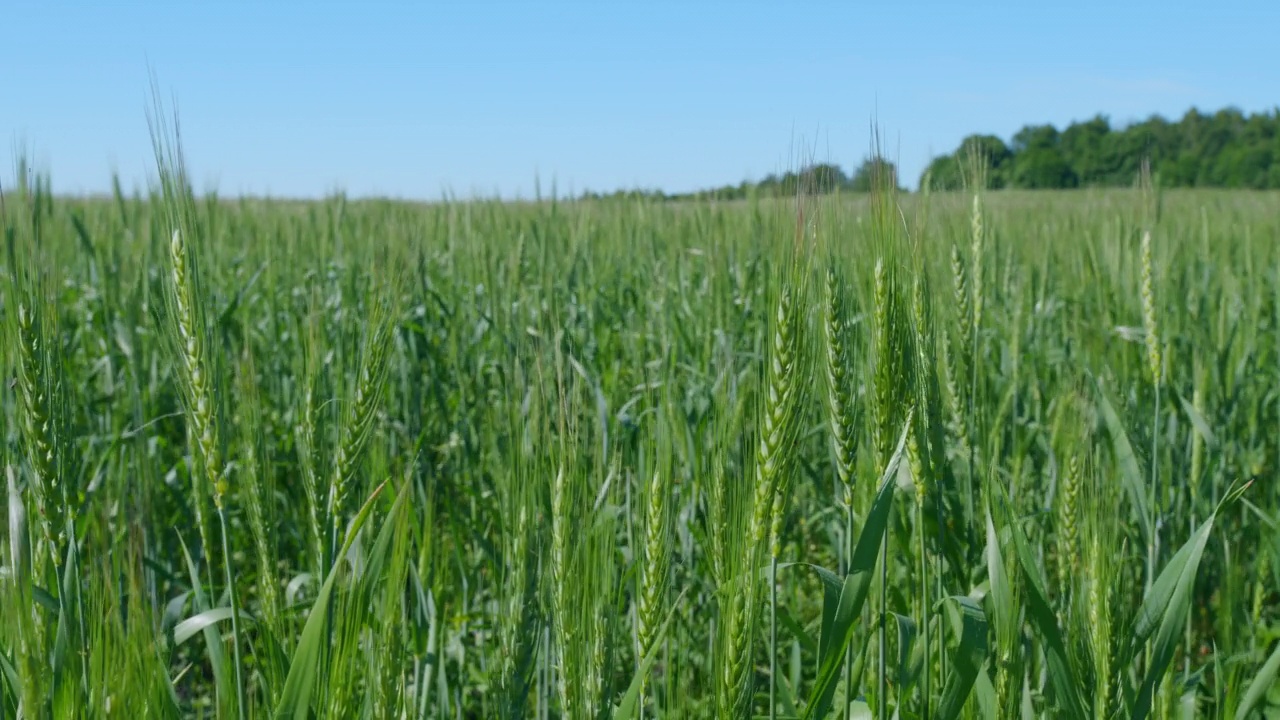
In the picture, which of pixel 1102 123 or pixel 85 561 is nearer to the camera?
pixel 85 561

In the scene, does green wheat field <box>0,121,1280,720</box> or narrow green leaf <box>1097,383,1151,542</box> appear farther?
narrow green leaf <box>1097,383,1151,542</box>

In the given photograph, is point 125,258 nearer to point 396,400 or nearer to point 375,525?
point 396,400

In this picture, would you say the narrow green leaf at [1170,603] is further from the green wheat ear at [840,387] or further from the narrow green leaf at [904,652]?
the green wheat ear at [840,387]

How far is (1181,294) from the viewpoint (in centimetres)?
336

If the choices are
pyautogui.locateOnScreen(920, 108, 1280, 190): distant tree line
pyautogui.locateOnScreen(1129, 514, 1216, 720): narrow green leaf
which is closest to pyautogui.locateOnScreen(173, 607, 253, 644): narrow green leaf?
pyautogui.locateOnScreen(1129, 514, 1216, 720): narrow green leaf

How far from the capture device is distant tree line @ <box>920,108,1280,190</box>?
28.3 m

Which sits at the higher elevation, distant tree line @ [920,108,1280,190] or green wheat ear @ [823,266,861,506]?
distant tree line @ [920,108,1280,190]

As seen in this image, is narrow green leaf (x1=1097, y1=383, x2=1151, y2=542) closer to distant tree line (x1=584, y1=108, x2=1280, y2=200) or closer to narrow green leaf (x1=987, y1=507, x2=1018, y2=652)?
narrow green leaf (x1=987, y1=507, x2=1018, y2=652)

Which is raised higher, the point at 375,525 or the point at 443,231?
→ the point at 443,231

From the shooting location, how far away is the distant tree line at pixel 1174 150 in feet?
92.7

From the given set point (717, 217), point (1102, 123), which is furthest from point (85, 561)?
point (1102, 123)

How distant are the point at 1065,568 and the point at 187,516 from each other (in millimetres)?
2083

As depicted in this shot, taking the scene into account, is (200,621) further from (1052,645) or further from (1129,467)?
(1129,467)

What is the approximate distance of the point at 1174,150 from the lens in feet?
113
